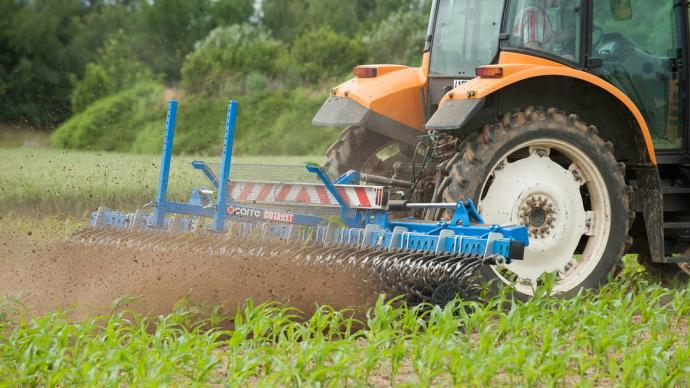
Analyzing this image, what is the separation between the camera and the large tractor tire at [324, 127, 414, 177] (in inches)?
260

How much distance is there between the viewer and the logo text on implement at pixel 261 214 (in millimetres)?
5605

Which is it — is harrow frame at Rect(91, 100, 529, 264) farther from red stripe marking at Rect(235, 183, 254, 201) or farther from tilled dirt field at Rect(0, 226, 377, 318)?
tilled dirt field at Rect(0, 226, 377, 318)

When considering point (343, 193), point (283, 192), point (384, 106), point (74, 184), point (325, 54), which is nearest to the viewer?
point (343, 193)

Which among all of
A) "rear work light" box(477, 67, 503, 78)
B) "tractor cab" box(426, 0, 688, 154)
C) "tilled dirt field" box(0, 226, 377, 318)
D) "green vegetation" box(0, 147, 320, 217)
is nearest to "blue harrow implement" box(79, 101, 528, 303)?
"tilled dirt field" box(0, 226, 377, 318)

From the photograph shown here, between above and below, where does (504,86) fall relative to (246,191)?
above

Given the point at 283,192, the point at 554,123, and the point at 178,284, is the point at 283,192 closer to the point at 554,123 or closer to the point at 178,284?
the point at 178,284

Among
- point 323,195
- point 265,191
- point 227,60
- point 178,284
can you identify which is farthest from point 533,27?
point 227,60

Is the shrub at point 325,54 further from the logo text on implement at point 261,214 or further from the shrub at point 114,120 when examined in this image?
the logo text on implement at point 261,214

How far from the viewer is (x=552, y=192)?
5.75m

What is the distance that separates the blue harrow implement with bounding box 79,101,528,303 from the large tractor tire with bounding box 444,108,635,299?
1.09 ft

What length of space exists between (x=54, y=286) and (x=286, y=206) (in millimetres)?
1465

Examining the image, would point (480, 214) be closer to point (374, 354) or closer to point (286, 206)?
point (286, 206)

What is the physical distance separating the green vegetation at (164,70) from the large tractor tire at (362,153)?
6972 mm

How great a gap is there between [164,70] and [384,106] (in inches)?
670
